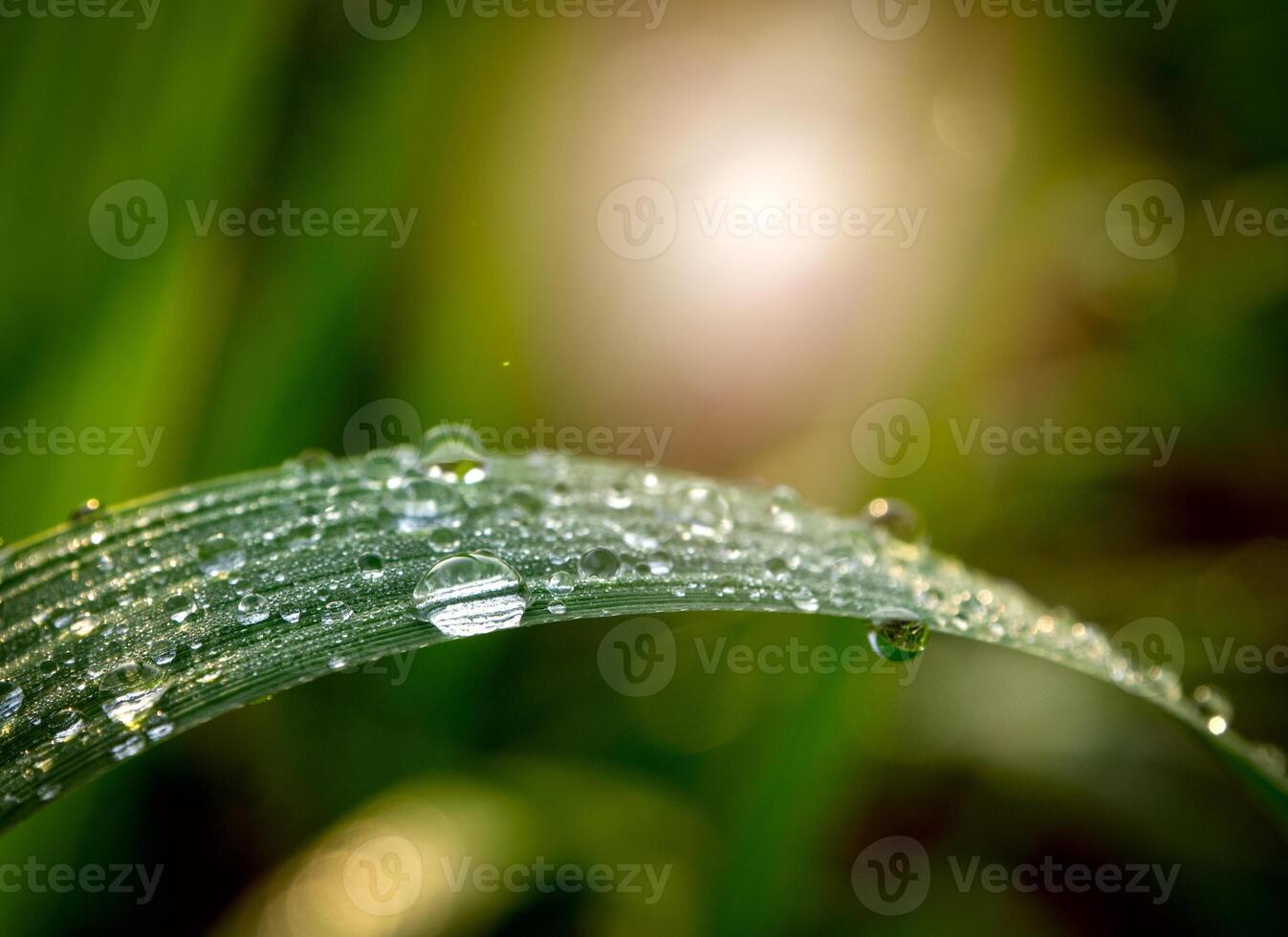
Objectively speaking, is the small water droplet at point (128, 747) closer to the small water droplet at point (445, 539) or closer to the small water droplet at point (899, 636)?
the small water droplet at point (445, 539)

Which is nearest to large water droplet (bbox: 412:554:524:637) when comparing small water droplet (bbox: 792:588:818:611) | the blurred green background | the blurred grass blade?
the blurred grass blade

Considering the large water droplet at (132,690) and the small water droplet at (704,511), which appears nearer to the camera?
the large water droplet at (132,690)

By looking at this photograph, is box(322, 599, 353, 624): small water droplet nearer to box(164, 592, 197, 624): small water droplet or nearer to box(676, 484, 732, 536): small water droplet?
box(164, 592, 197, 624): small water droplet

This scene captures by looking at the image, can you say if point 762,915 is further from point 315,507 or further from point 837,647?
point 315,507

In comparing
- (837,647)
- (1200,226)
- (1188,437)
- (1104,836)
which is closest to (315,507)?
(837,647)

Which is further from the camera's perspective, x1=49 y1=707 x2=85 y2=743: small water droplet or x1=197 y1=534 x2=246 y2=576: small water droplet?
x1=197 y1=534 x2=246 y2=576: small water droplet

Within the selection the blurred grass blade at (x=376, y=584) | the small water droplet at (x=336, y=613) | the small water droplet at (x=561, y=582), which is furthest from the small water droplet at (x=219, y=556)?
the small water droplet at (x=561, y=582)

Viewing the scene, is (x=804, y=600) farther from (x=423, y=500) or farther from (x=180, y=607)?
(x=180, y=607)
